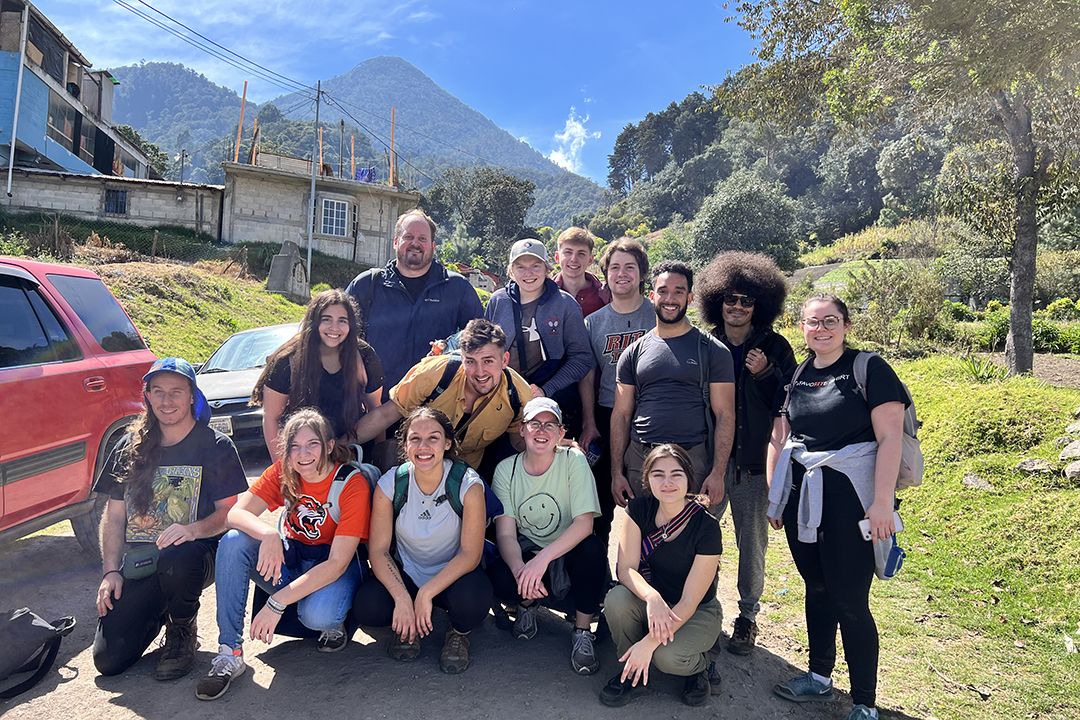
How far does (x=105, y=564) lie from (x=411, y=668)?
1.63 meters

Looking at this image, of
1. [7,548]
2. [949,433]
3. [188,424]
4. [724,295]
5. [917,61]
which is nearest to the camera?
[188,424]

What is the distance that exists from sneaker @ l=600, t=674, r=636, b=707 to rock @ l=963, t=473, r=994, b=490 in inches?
183

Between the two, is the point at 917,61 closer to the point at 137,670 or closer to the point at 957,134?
the point at 957,134

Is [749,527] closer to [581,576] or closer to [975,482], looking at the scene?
[581,576]

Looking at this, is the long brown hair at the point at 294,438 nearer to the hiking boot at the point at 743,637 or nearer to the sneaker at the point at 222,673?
the sneaker at the point at 222,673

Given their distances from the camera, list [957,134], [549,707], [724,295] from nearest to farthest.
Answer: [549,707] → [724,295] → [957,134]

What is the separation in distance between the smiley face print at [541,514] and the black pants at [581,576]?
177 mm

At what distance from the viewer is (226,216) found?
26562 millimetres

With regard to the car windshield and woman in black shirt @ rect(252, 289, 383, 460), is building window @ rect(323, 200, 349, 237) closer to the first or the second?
the car windshield

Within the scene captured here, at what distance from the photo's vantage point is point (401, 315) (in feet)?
14.6

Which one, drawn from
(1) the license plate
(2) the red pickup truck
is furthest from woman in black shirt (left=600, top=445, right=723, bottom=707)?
(1) the license plate

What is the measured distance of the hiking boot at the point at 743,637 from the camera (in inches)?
141

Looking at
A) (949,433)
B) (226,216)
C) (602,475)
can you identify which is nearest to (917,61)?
(949,433)

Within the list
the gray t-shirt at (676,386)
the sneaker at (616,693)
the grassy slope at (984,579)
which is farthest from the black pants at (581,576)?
the grassy slope at (984,579)
